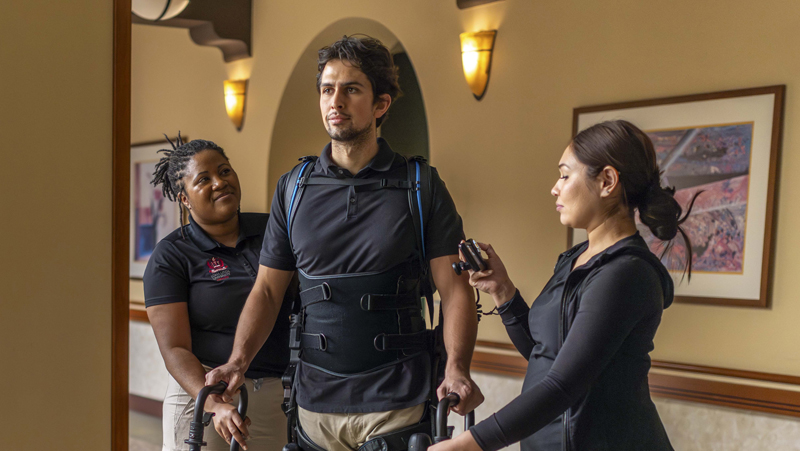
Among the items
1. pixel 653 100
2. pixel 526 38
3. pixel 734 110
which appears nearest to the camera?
pixel 734 110

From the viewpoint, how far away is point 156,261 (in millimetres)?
2217

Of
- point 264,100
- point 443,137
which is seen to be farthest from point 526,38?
point 264,100

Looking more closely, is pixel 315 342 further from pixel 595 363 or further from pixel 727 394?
pixel 727 394

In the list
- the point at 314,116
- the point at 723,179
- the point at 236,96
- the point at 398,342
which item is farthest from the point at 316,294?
the point at 236,96

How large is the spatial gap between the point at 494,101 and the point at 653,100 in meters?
0.90

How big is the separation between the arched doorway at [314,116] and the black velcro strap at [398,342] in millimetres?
2777

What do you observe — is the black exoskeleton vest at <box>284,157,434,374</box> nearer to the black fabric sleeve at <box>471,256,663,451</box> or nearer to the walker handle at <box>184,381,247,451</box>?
the walker handle at <box>184,381,247,451</box>

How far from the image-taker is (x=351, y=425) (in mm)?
1786

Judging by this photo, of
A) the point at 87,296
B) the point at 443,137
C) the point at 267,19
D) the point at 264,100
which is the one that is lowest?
the point at 87,296

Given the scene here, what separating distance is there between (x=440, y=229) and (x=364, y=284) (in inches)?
10.5

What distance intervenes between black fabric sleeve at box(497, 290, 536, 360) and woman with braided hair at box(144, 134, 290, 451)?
2.65 feet

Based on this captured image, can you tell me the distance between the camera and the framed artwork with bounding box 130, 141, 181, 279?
5.58 metres

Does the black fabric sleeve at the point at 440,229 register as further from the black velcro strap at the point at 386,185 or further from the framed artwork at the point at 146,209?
the framed artwork at the point at 146,209

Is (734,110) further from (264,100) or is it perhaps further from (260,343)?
(264,100)
